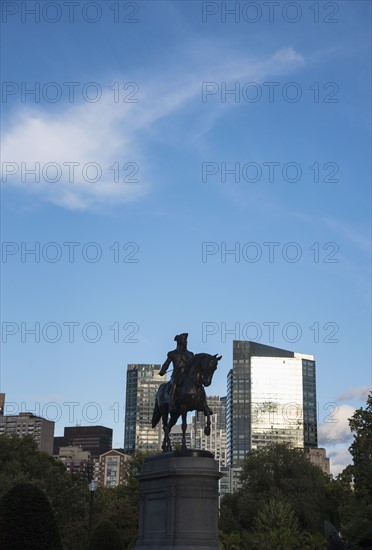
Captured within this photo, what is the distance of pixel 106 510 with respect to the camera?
74.9 meters

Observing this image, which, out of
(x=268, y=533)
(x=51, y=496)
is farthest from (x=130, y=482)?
(x=268, y=533)

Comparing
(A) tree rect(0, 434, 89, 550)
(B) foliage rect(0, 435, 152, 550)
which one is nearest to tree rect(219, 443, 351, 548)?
(B) foliage rect(0, 435, 152, 550)

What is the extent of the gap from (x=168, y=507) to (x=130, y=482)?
192 ft

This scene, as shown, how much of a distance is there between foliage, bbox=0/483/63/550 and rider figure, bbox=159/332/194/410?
6094mm

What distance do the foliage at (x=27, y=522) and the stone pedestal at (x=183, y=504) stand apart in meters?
3.40

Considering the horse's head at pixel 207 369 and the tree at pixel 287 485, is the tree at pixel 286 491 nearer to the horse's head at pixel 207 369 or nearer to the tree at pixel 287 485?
the tree at pixel 287 485

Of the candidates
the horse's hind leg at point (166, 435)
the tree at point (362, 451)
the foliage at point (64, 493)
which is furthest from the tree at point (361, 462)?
the horse's hind leg at point (166, 435)

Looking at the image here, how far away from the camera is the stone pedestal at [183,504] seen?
92.8ft

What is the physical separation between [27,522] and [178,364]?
8.01 meters

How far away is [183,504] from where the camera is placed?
28.6m

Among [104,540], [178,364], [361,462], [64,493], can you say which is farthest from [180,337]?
[64,493]

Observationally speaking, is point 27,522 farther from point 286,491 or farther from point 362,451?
point 286,491

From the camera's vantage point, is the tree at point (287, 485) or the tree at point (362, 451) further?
the tree at point (287, 485)

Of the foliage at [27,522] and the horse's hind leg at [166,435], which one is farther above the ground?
the horse's hind leg at [166,435]
